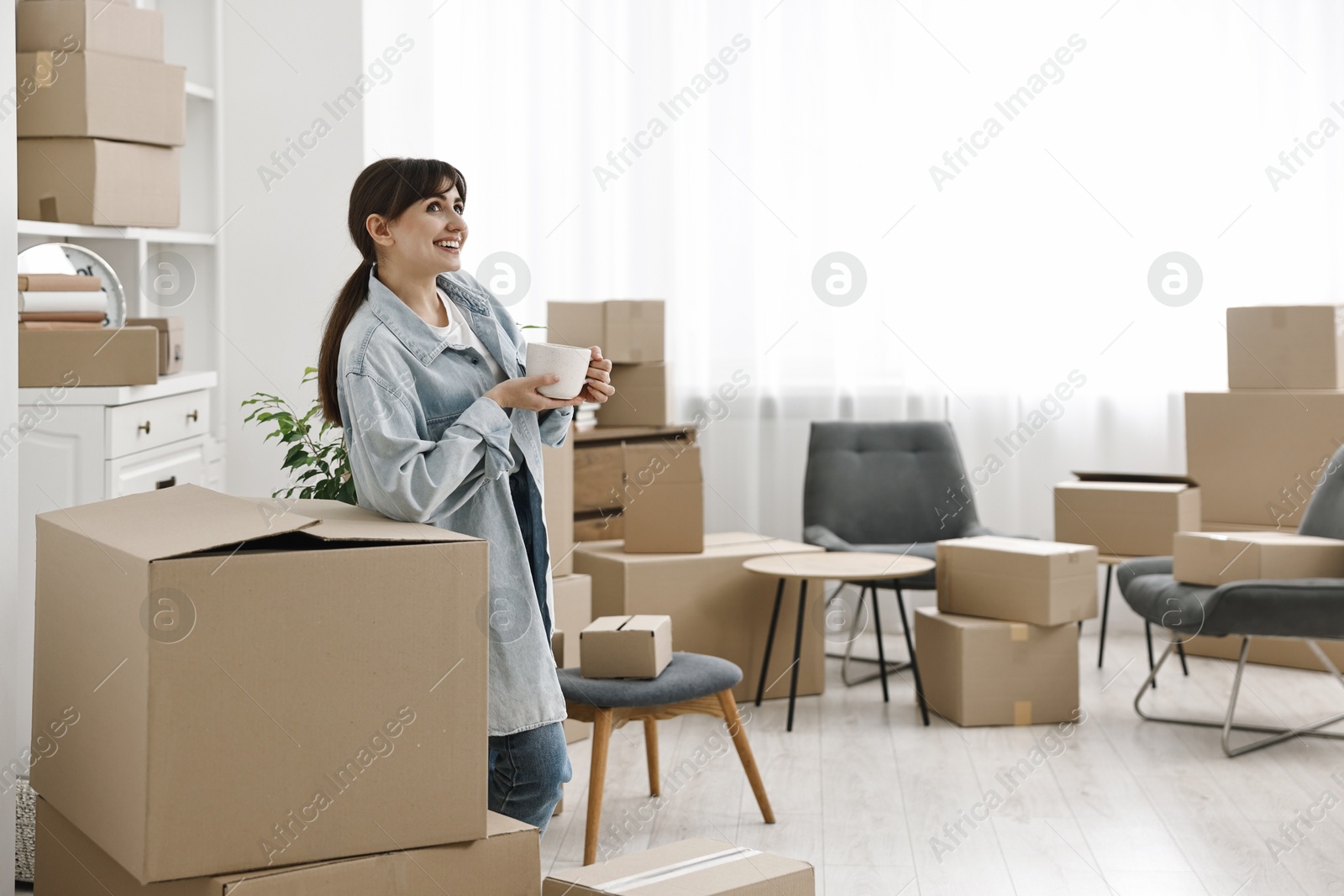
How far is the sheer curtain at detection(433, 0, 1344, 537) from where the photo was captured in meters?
4.39

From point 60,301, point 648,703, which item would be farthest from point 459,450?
point 60,301

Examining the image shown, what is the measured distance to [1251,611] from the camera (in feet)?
10.2

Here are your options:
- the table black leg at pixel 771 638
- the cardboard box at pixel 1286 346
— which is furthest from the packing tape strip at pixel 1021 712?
the cardboard box at pixel 1286 346

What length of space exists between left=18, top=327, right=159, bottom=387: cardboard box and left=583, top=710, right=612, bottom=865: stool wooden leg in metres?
1.26

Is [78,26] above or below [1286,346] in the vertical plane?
above

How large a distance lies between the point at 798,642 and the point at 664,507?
0.53m

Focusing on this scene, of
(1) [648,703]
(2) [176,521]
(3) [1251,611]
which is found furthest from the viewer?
(3) [1251,611]

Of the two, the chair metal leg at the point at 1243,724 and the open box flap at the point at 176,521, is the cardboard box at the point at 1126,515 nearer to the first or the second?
the chair metal leg at the point at 1243,724

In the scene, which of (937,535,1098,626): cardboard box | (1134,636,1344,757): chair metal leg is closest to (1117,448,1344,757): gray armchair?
(1134,636,1344,757): chair metal leg

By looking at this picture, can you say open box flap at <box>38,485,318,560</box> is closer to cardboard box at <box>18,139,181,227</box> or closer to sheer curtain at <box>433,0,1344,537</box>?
cardboard box at <box>18,139,181,227</box>

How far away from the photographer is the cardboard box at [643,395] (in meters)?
3.79

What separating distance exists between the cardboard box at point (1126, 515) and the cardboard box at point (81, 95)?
281cm

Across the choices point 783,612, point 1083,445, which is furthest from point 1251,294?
point 783,612

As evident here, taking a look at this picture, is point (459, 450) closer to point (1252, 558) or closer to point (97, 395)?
point (97, 395)
